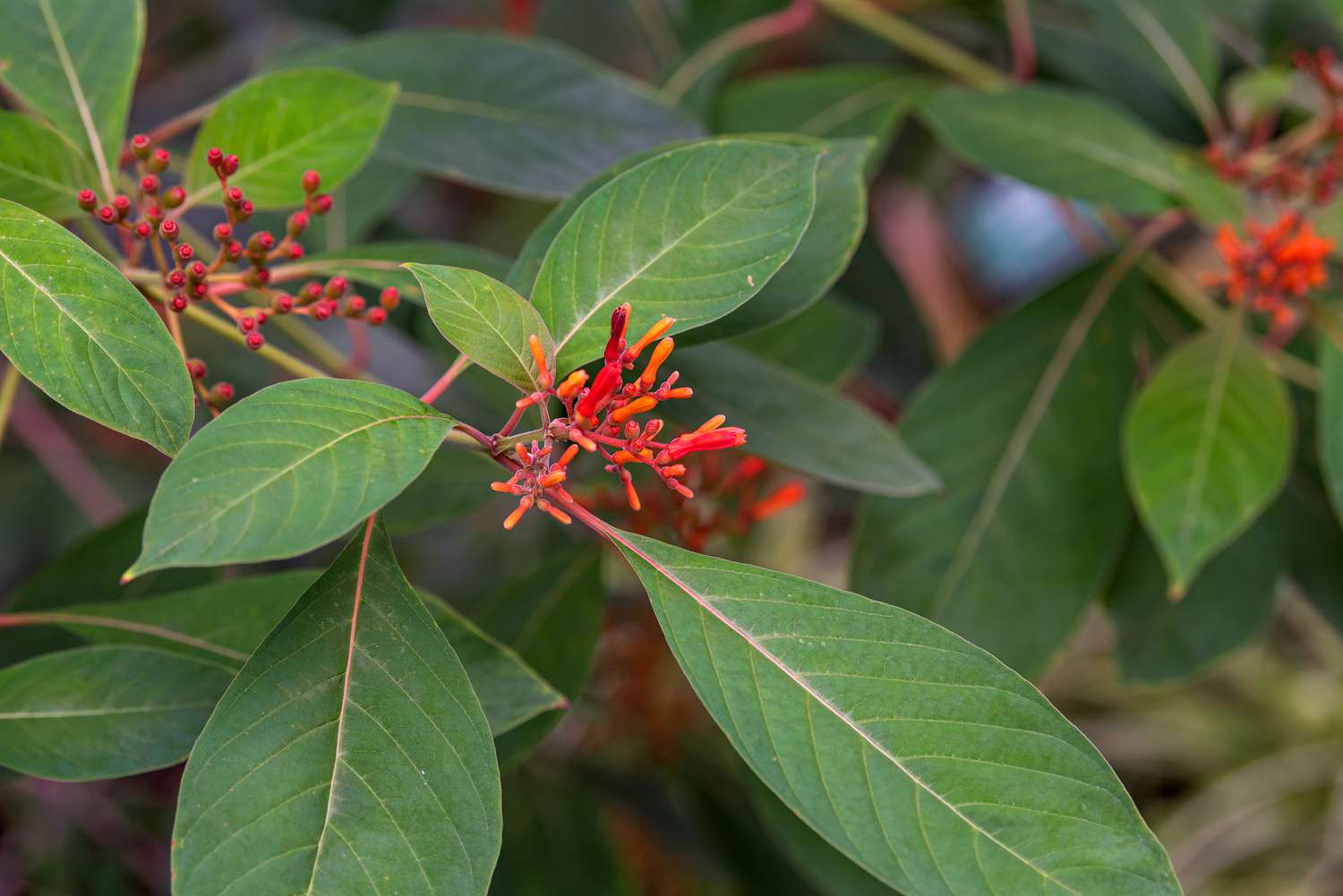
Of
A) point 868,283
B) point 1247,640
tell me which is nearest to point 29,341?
point 1247,640

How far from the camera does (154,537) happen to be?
39 cm

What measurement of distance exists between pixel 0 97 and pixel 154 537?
819 mm

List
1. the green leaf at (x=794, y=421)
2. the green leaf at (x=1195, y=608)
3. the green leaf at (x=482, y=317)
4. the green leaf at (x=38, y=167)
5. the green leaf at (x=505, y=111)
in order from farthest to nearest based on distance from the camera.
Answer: the green leaf at (x=1195, y=608)
the green leaf at (x=505, y=111)
the green leaf at (x=794, y=421)
the green leaf at (x=38, y=167)
the green leaf at (x=482, y=317)

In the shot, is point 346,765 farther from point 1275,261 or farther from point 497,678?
point 1275,261

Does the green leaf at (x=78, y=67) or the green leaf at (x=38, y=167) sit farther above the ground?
the green leaf at (x=78, y=67)

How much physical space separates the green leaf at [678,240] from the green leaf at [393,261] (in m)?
0.11

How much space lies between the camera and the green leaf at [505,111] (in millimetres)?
854

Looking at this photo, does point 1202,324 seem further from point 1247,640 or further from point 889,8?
point 889,8

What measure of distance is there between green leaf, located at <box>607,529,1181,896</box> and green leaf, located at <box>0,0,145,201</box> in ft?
1.42

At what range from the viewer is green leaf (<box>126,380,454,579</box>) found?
39 cm

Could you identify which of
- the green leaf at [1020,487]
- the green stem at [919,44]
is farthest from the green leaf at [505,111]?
the green stem at [919,44]

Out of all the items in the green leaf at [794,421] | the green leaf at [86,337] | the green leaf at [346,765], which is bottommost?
the green leaf at [346,765]

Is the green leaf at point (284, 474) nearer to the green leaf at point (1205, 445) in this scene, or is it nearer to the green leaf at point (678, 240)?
the green leaf at point (678, 240)

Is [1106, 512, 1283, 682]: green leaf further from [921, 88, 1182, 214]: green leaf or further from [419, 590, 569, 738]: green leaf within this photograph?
[419, 590, 569, 738]: green leaf
